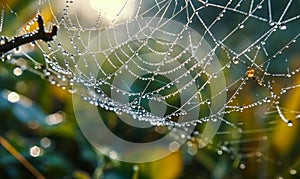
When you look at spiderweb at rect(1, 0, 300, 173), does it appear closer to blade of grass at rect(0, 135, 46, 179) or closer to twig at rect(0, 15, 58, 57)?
blade of grass at rect(0, 135, 46, 179)

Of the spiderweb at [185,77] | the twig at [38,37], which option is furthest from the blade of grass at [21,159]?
the twig at [38,37]

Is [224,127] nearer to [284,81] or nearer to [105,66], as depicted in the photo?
[284,81]

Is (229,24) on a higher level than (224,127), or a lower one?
higher

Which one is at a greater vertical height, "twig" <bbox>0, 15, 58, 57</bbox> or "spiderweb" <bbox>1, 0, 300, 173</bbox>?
"spiderweb" <bbox>1, 0, 300, 173</bbox>

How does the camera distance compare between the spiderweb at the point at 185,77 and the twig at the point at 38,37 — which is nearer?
the twig at the point at 38,37

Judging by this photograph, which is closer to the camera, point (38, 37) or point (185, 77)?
point (38, 37)

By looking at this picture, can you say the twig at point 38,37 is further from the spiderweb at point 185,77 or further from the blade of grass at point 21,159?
the blade of grass at point 21,159

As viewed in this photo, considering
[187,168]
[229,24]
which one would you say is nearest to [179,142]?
[187,168]

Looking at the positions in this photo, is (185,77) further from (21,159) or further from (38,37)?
(38,37)

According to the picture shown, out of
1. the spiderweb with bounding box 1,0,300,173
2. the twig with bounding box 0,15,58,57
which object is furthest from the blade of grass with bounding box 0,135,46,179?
the twig with bounding box 0,15,58,57

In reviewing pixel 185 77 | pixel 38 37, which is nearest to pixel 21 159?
pixel 185 77

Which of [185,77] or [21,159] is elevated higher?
[185,77]
